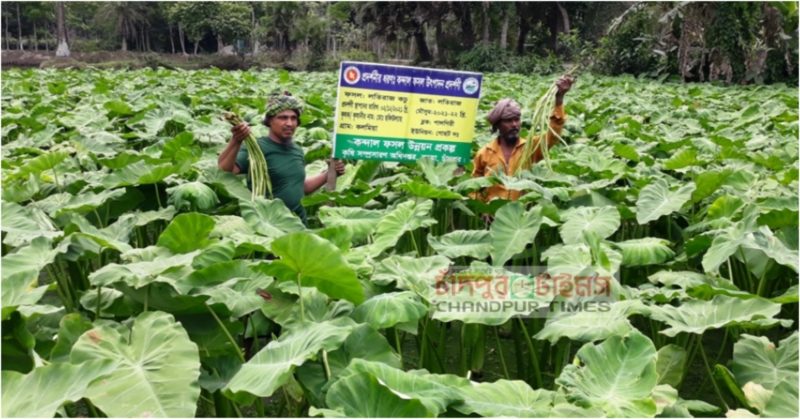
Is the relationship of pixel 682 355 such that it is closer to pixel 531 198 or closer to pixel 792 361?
pixel 792 361

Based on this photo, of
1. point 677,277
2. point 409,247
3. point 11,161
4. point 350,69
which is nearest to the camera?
point 677,277

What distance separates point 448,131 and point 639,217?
4.01 ft

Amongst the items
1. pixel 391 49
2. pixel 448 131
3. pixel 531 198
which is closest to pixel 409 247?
pixel 531 198

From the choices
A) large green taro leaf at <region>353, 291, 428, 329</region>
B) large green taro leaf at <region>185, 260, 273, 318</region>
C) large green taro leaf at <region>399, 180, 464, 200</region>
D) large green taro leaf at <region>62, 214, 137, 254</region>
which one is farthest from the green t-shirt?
large green taro leaf at <region>353, 291, 428, 329</region>

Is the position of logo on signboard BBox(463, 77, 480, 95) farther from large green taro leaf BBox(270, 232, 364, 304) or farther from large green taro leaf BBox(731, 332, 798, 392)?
large green taro leaf BBox(731, 332, 798, 392)

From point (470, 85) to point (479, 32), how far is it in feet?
80.0

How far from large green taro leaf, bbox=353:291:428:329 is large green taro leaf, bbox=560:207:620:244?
87cm

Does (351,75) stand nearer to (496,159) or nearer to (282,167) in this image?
(282,167)

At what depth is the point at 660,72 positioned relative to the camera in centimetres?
1666

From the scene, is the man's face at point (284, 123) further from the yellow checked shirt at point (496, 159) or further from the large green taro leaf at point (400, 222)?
the yellow checked shirt at point (496, 159)

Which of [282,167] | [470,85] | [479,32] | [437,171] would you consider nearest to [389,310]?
[282,167]

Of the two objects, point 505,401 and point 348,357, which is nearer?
point 505,401

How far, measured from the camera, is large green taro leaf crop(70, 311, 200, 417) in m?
1.57

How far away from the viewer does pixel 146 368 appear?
5.46 feet
